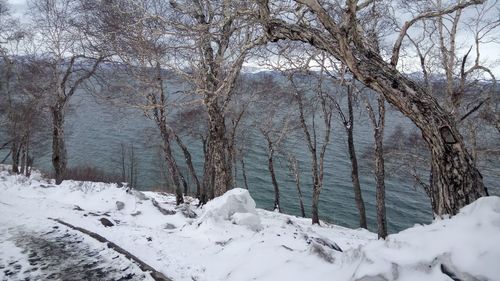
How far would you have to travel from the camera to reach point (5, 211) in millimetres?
9461

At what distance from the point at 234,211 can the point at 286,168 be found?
3143 cm

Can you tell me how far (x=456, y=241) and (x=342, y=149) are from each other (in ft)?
136

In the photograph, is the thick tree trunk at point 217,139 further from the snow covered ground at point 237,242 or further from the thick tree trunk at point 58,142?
the thick tree trunk at point 58,142

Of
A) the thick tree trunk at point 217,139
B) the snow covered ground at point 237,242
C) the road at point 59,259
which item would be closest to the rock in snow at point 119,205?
the snow covered ground at point 237,242

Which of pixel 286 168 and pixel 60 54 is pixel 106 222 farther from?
pixel 286 168

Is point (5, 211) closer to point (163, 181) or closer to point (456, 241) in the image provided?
point (456, 241)

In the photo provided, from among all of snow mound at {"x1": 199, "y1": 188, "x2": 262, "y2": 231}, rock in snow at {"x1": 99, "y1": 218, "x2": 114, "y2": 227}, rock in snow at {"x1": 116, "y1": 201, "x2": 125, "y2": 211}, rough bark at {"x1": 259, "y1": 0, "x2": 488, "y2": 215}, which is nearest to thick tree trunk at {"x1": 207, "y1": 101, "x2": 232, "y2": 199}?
snow mound at {"x1": 199, "y1": 188, "x2": 262, "y2": 231}

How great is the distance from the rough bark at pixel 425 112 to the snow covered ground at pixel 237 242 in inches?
27.8

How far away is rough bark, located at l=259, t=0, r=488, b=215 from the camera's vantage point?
5.05m

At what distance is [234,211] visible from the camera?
32.7 feet

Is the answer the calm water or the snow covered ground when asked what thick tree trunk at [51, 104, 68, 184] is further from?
the snow covered ground

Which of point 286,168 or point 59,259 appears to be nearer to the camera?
point 59,259

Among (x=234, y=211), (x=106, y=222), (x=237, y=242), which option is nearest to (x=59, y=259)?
(x=106, y=222)

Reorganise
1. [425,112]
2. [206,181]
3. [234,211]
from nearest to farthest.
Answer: [425,112] → [234,211] → [206,181]
